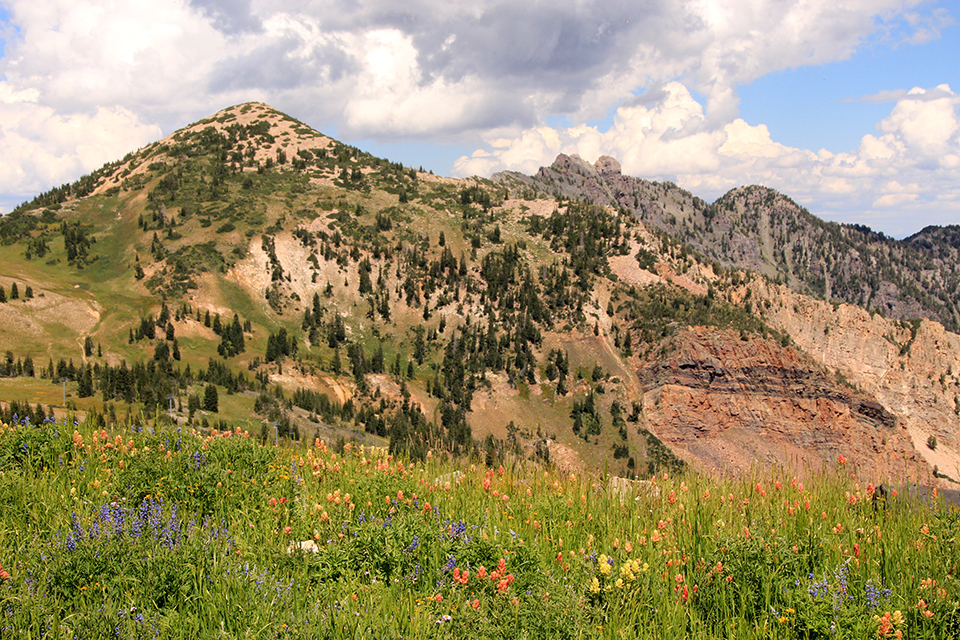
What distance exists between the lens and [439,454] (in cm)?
909

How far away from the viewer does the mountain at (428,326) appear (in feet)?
175

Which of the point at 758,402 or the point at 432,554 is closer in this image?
the point at 432,554

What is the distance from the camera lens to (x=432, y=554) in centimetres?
496

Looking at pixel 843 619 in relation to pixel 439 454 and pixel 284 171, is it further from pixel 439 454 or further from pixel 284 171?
pixel 284 171

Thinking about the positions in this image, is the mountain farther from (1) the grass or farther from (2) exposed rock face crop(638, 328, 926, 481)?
(1) the grass

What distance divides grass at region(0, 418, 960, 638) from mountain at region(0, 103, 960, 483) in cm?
3498

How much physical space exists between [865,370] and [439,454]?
11461 cm

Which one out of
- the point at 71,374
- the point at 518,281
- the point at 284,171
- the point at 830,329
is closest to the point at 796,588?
the point at 71,374

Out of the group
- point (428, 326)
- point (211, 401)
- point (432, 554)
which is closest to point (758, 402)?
point (428, 326)

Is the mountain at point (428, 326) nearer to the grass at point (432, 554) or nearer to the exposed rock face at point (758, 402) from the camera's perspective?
the exposed rock face at point (758, 402)

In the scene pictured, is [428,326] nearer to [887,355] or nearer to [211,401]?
[211,401]

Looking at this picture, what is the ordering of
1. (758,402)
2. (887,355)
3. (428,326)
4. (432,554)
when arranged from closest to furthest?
(432,554) → (758,402) → (428,326) → (887,355)

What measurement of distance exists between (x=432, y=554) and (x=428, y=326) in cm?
7047

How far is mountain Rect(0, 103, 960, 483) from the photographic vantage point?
53.2 meters
